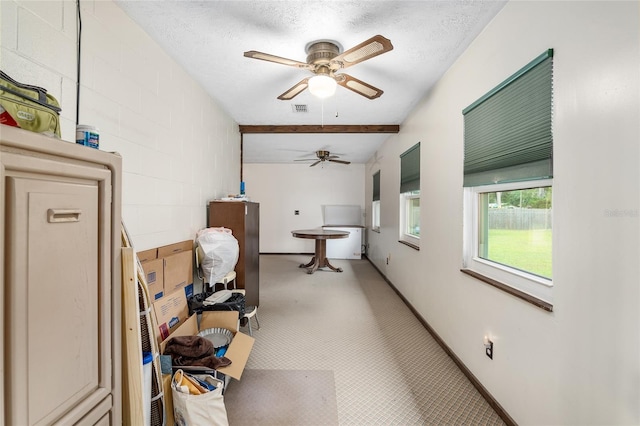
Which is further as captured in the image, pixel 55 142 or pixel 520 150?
pixel 520 150

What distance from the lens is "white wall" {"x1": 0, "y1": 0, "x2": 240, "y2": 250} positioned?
1249 millimetres

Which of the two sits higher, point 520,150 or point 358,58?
point 358,58

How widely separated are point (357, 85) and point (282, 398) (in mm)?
2399

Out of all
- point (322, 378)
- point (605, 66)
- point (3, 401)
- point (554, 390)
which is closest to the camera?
point (3, 401)

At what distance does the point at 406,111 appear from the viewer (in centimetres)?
361

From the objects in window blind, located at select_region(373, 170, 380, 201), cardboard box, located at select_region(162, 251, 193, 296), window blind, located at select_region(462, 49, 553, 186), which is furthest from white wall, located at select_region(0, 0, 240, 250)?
window blind, located at select_region(373, 170, 380, 201)

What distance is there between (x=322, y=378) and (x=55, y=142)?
211cm

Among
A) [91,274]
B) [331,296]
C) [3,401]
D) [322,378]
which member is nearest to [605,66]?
[91,274]

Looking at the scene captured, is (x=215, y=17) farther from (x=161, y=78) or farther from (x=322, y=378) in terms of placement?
(x=322, y=378)

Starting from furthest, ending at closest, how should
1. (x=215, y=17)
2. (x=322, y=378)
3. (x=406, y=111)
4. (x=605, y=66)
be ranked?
1. (x=406, y=111)
2. (x=322, y=378)
3. (x=215, y=17)
4. (x=605, y=66)

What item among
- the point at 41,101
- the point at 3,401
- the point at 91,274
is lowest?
the point at 3,401

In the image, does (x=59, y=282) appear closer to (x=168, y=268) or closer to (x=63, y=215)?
(x=63, y=215)

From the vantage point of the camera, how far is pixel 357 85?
7.68ft

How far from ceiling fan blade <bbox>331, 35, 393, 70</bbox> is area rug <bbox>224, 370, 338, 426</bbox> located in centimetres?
223
